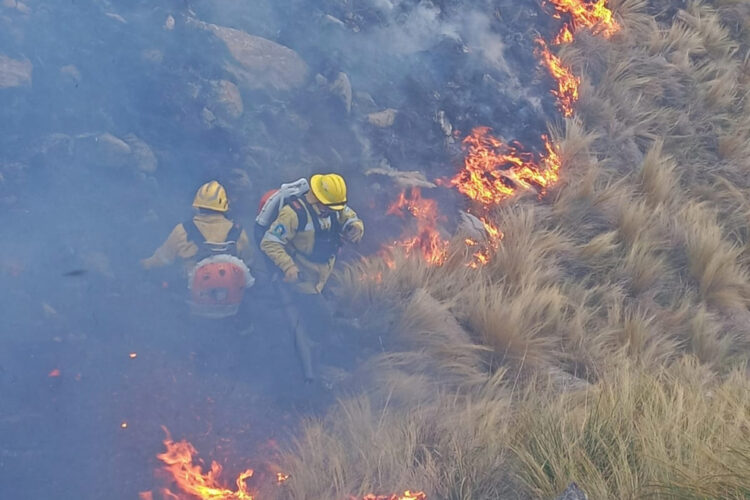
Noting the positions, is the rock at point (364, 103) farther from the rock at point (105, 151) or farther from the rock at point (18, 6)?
the rock at point (18, 6)

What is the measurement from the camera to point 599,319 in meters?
6.55

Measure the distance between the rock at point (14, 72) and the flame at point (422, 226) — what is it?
13.1 feet

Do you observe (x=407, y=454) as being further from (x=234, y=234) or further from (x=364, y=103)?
(x=364, y=103)

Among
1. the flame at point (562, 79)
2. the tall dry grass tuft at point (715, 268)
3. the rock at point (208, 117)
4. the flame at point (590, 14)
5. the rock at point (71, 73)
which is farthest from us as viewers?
the flame at point (590, 14)

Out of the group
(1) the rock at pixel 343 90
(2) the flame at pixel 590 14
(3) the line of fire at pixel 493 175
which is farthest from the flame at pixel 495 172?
(2) the flame at pixel 590 14

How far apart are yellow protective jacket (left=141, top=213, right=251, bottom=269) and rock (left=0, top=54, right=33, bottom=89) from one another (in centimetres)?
282

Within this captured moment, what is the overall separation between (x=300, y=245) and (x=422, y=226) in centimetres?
148

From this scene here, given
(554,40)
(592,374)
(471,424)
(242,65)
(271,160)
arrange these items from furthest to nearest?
1. (554,40)
2. (242,65)
3. (271,160)
4. (592,374)
5. (471,424)

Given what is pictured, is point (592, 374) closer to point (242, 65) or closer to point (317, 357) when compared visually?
point (317, 357)

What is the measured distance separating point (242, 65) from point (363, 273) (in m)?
3.10

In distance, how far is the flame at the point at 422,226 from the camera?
698 centimetres

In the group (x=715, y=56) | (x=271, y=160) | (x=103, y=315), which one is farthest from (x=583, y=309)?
(x=715, y=56)

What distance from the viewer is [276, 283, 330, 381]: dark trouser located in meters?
6.24

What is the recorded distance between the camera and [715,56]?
33.4 ft
